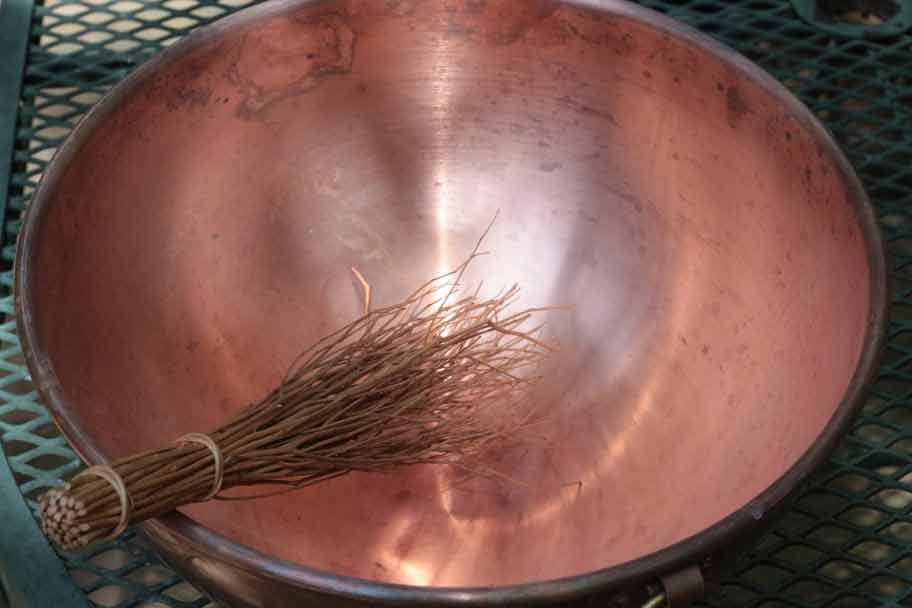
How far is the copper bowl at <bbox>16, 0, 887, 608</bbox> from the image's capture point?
770mm

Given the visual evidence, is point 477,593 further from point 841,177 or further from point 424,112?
point 424,112

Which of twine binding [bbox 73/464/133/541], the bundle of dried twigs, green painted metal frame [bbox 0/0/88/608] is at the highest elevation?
twine binding [bbox 73/464/133/541]

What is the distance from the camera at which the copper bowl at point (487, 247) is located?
77 centimetres

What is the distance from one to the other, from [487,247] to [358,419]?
24cm

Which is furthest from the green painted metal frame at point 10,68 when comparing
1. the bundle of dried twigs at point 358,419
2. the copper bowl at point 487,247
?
the bundle of dried twigs at point 358,419

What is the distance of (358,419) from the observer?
794 millimetres

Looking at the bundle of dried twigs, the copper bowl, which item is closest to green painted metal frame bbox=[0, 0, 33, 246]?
the copper bowl

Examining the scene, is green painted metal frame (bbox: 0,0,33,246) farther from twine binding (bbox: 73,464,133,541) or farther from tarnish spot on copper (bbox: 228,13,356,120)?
twine binding (bbox: 73,464,133,541)

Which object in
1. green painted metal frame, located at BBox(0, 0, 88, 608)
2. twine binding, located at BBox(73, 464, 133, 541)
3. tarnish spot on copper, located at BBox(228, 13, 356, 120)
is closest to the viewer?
twine binding, located at BBox(73, 464, 133, 541)

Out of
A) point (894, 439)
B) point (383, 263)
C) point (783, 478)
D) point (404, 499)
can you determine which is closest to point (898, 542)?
point (894, 439)

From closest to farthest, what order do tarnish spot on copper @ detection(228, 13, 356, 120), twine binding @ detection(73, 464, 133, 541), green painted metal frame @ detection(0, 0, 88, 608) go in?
twine binding @ detection(73, 464, 133, 541)
green painted metal frame @ detection(0, 0, 88, 608)
tarnish spot on copper @ detection(228, 13, 356, 120)

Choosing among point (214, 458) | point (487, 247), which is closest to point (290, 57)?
point (487, 247)

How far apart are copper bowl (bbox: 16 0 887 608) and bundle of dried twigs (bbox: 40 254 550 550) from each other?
32 mm

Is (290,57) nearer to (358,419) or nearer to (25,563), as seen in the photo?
(358,419)
